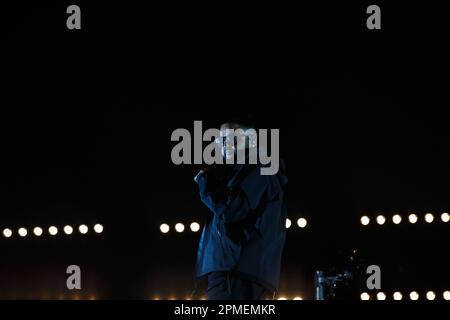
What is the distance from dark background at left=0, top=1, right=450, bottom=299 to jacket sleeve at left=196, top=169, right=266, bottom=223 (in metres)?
1.40

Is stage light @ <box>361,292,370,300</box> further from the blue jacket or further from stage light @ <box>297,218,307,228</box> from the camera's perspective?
the blue jacket

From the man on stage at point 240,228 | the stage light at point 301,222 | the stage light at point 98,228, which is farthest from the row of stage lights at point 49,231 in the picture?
the man on stage at point 240,228

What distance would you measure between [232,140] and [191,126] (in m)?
1.45

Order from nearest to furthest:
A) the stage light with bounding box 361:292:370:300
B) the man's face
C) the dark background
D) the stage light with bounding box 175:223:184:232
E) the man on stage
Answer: the man on stage, the man's face, the stage light with bounding box 361:292:370:300, the dark background, the stage light with bounding box 175:223:184:232

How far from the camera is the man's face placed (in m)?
2.80

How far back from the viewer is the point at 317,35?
4223 millimetres

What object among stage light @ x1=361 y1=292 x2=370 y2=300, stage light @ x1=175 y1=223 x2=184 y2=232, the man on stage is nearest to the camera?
the man on stage

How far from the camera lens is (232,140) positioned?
2.81 meters

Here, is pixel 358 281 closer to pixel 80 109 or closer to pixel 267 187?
pixel 267 187

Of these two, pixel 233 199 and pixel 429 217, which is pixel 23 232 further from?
pixel 429 217

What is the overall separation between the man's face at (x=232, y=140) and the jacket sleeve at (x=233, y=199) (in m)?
0.13

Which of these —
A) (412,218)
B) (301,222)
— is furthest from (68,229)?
(412,218)

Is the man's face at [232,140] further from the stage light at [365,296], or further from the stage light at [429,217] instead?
the stage light at [429,217]

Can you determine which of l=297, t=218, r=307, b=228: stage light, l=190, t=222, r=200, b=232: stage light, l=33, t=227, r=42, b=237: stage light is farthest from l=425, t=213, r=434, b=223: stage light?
l=33, t=227, r=42, b=237: stage light
